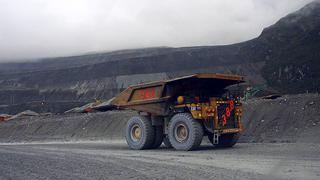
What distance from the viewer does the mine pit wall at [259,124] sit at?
1697 centimetres

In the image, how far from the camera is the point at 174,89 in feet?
49.5

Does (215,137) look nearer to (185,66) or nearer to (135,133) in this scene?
(135,133)

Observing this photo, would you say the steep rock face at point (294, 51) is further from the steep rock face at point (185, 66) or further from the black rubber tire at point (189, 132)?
the black rubber tire at point (189, 132)

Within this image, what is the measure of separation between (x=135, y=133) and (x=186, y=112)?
2333mm

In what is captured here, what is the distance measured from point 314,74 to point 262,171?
2659 centimetres

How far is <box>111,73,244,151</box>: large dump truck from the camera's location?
47.4 ft

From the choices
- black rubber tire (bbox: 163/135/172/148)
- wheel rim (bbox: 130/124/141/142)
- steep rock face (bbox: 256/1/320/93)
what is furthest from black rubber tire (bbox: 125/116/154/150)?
steep rock face (bbox: 256/1/320/93)

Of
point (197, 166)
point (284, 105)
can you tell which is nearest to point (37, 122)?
point (284, 105)

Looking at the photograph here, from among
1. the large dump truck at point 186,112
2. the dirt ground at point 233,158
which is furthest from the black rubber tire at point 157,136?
the dirt ground at point 233,158

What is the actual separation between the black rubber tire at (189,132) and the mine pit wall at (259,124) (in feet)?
11.7

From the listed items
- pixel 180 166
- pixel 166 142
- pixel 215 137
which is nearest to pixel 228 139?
pixel 215 137

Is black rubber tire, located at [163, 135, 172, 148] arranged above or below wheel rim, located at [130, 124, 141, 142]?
below

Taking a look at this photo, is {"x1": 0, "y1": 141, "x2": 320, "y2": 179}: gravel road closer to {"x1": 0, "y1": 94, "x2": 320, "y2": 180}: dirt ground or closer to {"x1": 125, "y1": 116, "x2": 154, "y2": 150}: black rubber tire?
{"x1": 0, "y1": 94, "x2": 320, "y2": 180}: dirt ground

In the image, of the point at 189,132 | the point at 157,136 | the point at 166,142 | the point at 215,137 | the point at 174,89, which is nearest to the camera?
the point at 189,132
